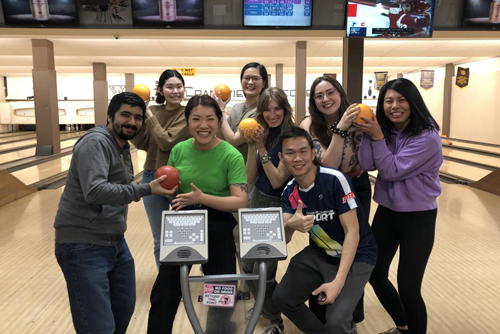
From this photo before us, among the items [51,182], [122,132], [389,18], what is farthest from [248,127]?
[51,182]

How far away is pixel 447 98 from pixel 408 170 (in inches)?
502

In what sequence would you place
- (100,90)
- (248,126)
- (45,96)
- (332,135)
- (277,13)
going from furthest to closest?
(100,90) < (45,96) < (277,13) < (332,135) < (248,126)

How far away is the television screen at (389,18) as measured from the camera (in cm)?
487

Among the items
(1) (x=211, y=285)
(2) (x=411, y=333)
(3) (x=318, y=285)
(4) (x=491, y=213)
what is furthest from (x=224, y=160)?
(4) (x=491, y=213)

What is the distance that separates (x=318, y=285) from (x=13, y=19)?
501 centimetres

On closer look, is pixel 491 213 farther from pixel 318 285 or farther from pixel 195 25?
pixel 195 25

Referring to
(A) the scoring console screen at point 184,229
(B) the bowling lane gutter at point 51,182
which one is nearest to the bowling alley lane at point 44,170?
(B) the bowling lane gutter at point 51,182

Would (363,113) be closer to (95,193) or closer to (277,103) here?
(277,103)

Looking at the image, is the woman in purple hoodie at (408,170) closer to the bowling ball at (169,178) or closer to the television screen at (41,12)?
the bowling ball at (169,178)

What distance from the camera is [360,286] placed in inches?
62.5

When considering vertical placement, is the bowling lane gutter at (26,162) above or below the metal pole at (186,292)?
below

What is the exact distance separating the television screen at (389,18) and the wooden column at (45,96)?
6.00 meters

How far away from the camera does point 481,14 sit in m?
5.10

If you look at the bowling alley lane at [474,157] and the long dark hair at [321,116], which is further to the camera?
the bowling alley lane at [474,157]
